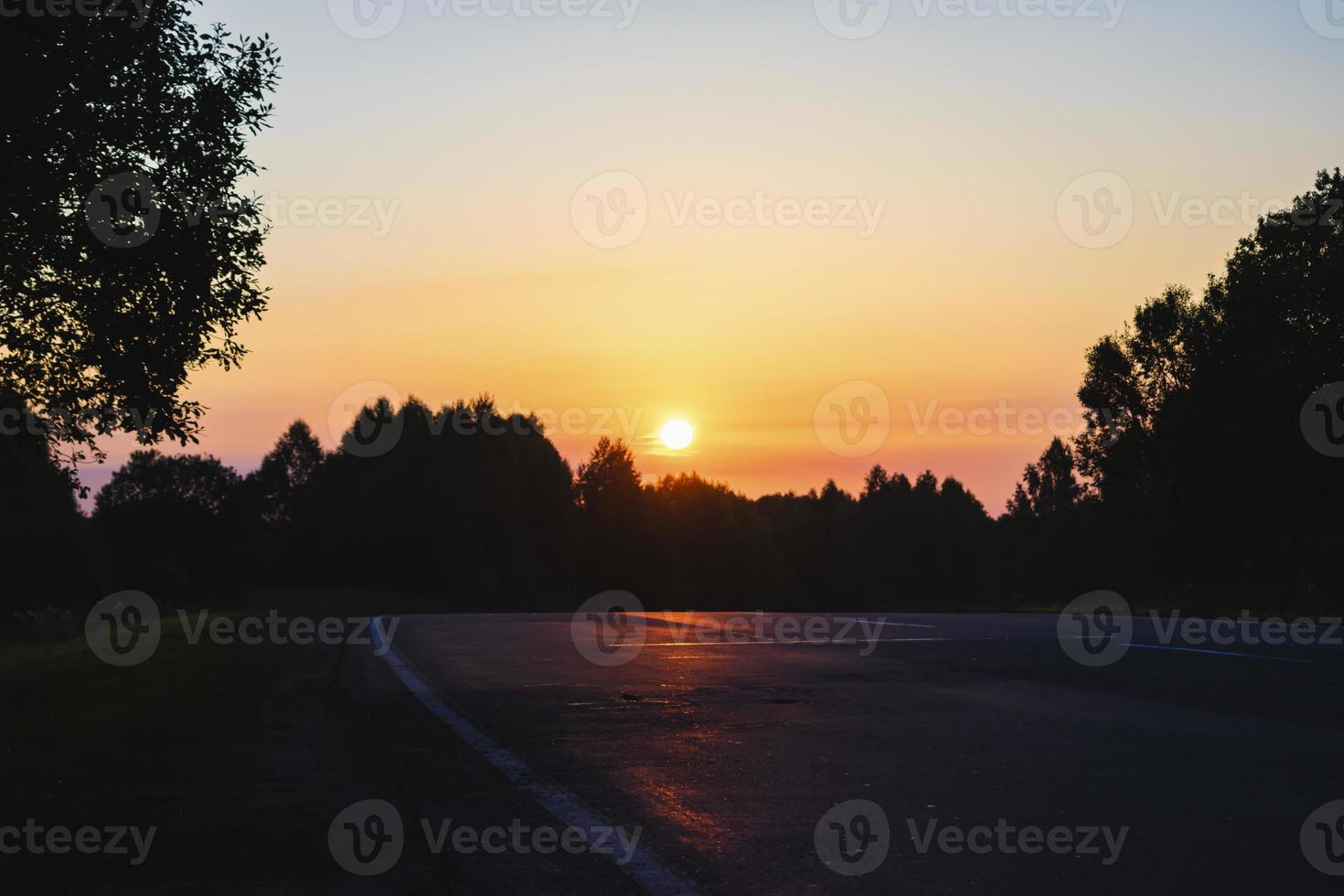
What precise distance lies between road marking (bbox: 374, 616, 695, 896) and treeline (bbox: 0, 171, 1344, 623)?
9.84 metres

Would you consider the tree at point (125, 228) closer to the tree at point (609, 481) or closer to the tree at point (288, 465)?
the tree at point (609, 481)

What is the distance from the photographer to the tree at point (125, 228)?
15461mm

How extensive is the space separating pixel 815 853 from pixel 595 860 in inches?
40.2

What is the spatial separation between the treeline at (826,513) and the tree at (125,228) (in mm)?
1178

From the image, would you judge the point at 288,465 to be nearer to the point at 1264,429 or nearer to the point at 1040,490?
the point at 1040,490

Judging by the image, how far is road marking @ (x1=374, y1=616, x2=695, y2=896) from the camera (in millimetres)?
5250

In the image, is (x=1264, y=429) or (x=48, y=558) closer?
(x=1264, y=429)

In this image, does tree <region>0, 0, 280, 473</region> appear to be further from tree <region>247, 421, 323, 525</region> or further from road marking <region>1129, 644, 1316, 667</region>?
tree <region>247, 421, 323, 525</region>

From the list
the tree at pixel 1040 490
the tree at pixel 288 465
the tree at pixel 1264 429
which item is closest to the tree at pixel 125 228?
the tree at pixel 1264 429

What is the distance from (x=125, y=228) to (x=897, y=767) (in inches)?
517

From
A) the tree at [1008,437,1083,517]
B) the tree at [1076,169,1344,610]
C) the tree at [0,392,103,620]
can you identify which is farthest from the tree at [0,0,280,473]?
the tree at [1008,437,1083,517]

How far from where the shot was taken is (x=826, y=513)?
160625 mm

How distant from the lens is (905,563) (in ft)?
482

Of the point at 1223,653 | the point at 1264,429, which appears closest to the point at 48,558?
the point at 1264,429
